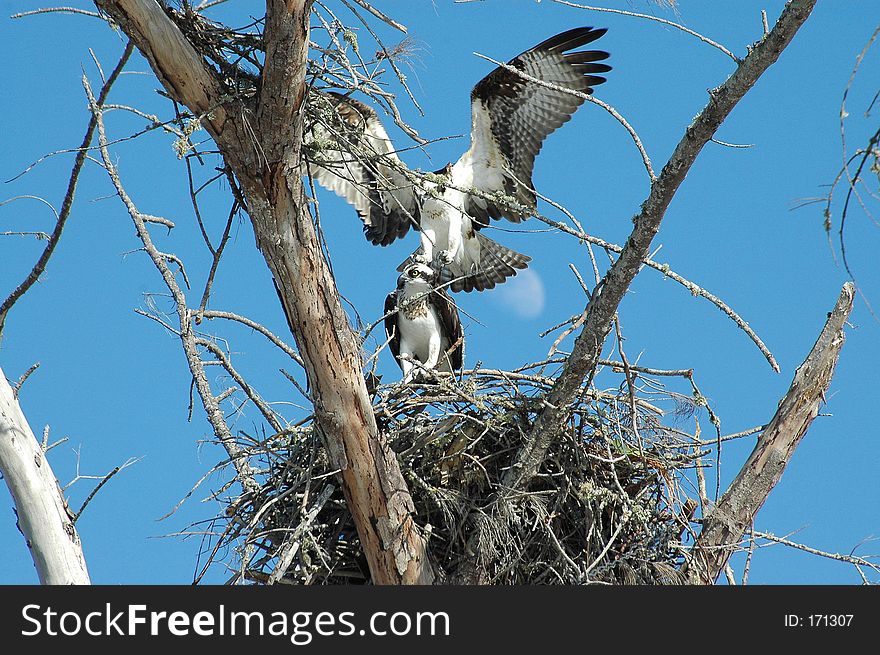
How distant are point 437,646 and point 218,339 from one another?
112 inches

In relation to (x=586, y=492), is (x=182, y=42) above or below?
above

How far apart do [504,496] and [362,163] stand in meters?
1.55

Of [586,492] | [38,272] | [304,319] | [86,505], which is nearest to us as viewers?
[304,319]

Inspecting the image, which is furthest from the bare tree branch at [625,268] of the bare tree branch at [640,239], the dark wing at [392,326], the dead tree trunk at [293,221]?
the dark wing at [392,326]

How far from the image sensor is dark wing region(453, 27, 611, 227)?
636cm

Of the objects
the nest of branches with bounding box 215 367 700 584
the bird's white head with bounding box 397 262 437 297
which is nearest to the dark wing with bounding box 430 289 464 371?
the bird's white head with bounding box 397 262 437 297

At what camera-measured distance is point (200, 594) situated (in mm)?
3971

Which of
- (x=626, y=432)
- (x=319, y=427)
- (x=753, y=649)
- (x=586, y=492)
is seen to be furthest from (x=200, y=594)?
(x=753, y=649)

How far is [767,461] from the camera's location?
447 centimetres

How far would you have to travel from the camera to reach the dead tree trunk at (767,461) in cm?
444

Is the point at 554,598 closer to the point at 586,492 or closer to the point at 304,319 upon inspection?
the point at 586,492

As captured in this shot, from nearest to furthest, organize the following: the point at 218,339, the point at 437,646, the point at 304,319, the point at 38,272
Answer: the point at 304,319 → the point at 437,646 → the point at 38,272 → the point at 218,339

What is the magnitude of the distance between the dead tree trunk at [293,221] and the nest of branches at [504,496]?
0.29 metres

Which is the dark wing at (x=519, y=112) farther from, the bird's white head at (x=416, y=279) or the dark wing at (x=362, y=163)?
the bird's white head at (x=416, y=279)
